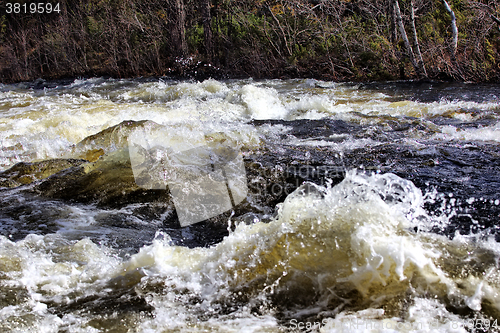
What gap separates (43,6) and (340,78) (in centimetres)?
2211

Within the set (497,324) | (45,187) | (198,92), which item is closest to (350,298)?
(497,324)

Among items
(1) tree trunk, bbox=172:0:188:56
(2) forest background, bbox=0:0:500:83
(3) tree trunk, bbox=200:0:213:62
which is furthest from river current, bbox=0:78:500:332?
Answer: (1) tree trunk, bbox=172:0:188:56

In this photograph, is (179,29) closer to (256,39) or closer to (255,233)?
(256,39)

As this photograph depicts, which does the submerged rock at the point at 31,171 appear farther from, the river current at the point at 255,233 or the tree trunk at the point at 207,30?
the tree trunk at the point at 207,30

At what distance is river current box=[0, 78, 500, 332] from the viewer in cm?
205

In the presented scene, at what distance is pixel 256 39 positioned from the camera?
16062 millimetres

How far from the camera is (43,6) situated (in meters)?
24.5

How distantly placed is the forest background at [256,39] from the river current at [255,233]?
275 inches

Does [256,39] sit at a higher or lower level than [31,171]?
higher

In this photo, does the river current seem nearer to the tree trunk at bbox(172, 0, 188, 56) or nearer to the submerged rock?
the submerged rock

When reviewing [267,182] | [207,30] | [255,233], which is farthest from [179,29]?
[255,233]

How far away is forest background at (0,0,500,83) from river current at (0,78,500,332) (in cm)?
700

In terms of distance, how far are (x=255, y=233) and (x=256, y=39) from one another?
1468 cm

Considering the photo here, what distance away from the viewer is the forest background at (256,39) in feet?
36.9
